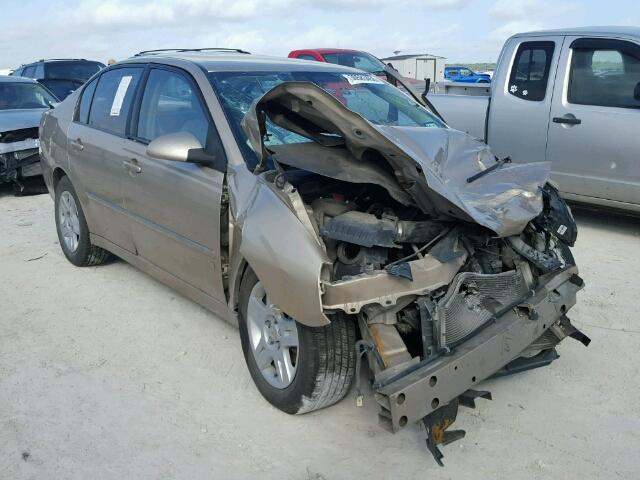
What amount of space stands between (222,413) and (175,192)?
51.0 inches

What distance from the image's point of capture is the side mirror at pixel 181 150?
3.38 metres

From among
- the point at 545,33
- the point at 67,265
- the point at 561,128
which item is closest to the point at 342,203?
the point at 67,265

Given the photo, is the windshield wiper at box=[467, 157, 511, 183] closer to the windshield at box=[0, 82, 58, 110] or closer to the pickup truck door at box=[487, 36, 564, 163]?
the pickup truck door at box=[487, 36, 564, 163]

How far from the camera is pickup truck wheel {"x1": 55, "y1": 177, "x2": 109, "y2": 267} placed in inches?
205

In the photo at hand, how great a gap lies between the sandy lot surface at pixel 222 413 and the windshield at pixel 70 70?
1165 centimetres

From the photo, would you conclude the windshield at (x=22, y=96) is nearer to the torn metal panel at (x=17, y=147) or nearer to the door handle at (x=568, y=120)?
the torn metal panel at (x=17, y=147)

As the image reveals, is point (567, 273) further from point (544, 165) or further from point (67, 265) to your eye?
point (67, 265)

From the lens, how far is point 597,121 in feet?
19.8

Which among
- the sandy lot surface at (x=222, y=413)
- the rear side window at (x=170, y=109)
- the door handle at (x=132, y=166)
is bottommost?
the sandy lot surface at (x=222, y=413)

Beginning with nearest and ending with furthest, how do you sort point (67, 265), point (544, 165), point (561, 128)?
1. point (544, 165)
2. point (67, 265)
3. point (561, 128)

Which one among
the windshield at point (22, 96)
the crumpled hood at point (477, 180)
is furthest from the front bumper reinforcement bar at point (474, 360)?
the windshield at point (22, 96)

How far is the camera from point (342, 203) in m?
3.17

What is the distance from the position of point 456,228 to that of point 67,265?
12.4ft

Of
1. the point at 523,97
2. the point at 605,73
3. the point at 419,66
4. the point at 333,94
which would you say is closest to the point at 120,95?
the point at 333,94
